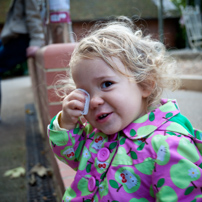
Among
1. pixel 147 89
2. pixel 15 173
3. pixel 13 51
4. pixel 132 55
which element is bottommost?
pixel 15 173

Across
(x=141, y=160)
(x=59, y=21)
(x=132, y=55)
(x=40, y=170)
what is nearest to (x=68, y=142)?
(x=141, y=160)

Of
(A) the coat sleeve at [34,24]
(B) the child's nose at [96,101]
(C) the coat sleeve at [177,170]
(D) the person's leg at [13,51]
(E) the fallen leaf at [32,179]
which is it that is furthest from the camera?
(D) the person's leg at [13,51]

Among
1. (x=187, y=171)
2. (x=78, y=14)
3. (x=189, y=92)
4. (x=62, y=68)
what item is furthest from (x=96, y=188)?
(x=78, y=14)

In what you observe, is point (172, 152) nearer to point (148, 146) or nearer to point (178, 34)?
point (148, 146)

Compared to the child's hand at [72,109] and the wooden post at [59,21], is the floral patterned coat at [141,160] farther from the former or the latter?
the wooden post at [59,21]

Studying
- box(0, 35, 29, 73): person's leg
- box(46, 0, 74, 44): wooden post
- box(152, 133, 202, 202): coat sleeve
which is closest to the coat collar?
box(152, 133, 202, 202): coat sleeve

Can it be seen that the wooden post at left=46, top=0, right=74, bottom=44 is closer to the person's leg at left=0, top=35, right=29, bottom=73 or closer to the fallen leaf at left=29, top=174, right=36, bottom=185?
the fallen leaf at left=29, top=174, right=36, bottom=185

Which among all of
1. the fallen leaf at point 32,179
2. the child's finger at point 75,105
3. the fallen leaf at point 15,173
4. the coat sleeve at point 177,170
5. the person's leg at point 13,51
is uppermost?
the child's finger at point 75,105

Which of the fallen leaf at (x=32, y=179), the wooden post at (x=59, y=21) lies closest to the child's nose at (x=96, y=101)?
the wooden post at (x=59, y=21)

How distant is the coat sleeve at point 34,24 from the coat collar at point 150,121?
266cm

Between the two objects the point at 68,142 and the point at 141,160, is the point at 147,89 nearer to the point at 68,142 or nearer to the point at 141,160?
the point at 141,160

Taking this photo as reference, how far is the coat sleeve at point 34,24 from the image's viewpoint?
11.8 ft

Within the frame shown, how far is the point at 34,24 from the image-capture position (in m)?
3.62

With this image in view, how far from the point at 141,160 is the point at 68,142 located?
1.39ft
